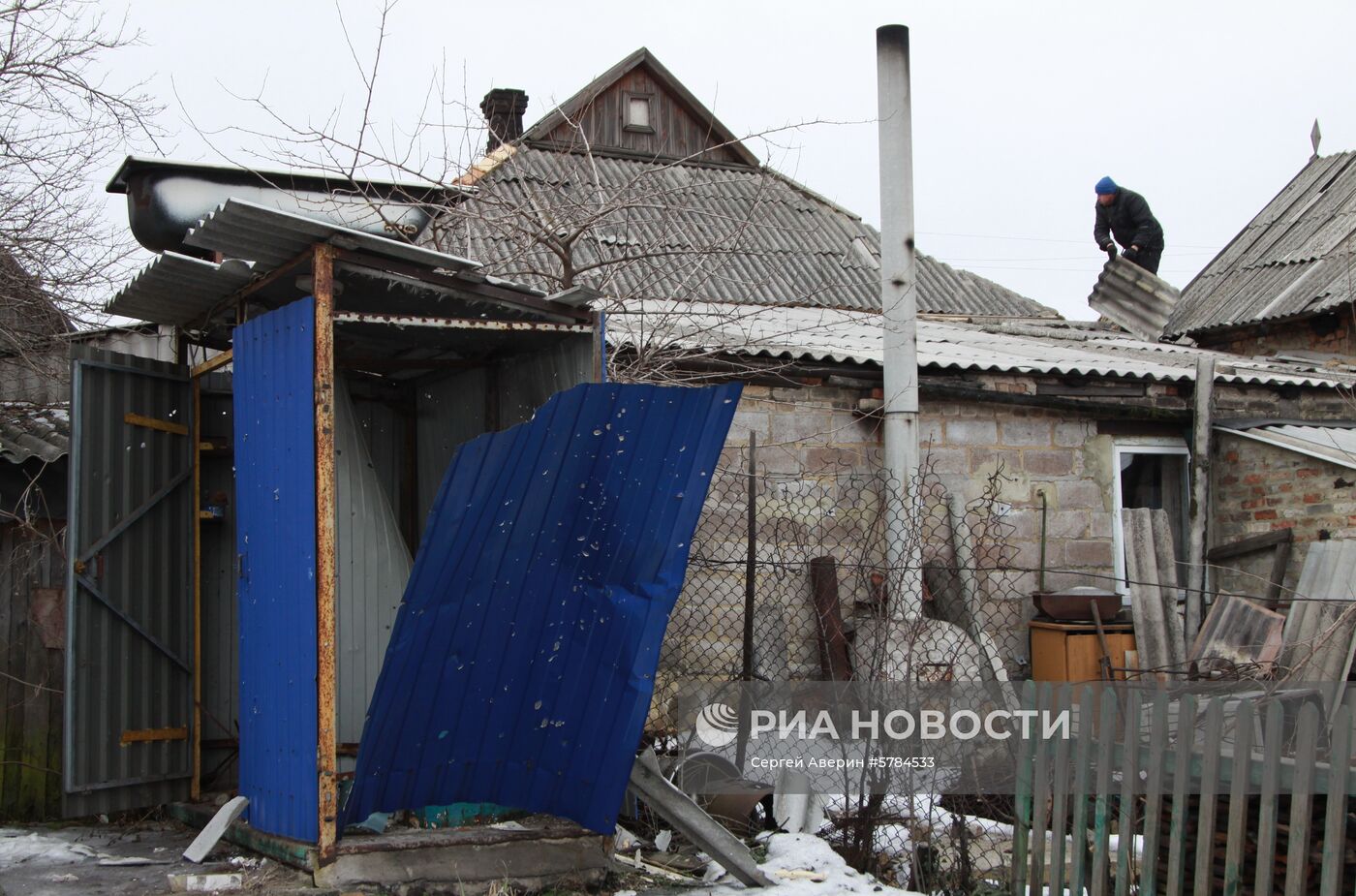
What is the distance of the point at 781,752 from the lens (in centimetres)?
661

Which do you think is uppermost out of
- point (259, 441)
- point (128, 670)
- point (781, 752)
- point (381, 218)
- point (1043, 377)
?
point (381, 218)

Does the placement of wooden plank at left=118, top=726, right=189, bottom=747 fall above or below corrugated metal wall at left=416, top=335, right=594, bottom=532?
below

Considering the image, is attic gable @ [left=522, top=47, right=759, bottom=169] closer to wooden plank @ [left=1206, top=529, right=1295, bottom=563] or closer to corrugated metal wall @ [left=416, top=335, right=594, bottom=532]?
wooden plank @ [left=1206, top=529, right=1295, bottom=563]

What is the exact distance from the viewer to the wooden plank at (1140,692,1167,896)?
4777 mm

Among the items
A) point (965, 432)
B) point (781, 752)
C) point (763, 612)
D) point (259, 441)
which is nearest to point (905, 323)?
point (965, 432)

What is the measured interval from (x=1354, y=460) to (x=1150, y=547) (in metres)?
1.57

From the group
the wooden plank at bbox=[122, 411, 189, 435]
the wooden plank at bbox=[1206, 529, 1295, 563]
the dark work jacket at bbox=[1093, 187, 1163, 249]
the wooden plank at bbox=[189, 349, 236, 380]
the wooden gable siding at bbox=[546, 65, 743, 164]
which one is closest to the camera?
the wooden plank at bbox=[189, 349, 236, 380]

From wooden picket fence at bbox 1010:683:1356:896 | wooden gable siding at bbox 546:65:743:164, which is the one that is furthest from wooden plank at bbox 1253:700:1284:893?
wooden gable siding at bbox 546:65:743:164

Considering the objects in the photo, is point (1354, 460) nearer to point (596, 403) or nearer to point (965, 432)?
point (965, 432)

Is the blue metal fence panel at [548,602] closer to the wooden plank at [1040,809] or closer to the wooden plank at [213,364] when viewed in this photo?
the wooden plank at [213,364]

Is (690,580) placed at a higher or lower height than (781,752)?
higher

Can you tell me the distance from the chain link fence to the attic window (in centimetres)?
1503

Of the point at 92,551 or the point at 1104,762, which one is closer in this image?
the point at 1104,762

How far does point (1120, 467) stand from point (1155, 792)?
4890 millimetres
